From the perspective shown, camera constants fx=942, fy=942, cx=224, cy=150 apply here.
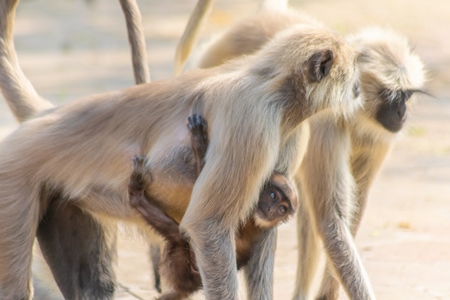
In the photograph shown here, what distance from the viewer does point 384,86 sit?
16.4 ft

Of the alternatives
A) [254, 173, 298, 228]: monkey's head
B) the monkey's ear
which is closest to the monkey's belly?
[254, 173, 298, 228]: monkey's head

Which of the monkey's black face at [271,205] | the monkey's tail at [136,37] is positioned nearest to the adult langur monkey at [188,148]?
the monkey's black face at [271,205]

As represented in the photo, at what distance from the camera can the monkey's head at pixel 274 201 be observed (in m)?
4.12

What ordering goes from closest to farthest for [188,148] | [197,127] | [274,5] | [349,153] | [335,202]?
[197,127]
[188,148]
[335,202]
[349,153]
[274,5]

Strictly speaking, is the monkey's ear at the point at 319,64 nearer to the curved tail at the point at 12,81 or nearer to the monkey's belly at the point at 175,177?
the monkey's belly at the point at 175,177

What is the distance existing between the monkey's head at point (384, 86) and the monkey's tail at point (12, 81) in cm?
167

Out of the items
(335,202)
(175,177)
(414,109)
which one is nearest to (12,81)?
(175,177)

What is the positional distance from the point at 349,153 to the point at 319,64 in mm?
1164

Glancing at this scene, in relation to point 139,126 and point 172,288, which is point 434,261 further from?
point 139,126

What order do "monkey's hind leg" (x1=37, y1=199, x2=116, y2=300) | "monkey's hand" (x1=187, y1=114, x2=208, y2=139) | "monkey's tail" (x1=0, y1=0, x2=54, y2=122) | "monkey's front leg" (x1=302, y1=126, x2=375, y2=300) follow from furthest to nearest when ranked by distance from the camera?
"monkey's front leg" (x1=302, y1=126, x2=375, y2=300), "monkey's tail" (x1=0, y1=0, x2=54, y2=122), "monkey's hind leg" (x1=37, y1=199, x2=116, y2=300), "monkey's hand" (x1=187, y1=114, x2=208, y2=139)

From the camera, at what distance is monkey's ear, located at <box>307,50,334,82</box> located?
388cm

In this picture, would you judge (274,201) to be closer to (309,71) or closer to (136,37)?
(309,71)

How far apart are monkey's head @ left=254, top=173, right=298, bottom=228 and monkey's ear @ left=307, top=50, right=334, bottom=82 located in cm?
50

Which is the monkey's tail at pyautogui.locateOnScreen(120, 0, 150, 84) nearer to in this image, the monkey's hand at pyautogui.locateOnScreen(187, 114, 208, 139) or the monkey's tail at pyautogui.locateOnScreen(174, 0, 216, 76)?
the monkey's tail at pyautogui.locateOnScreen(174, 0, 216, 76)
